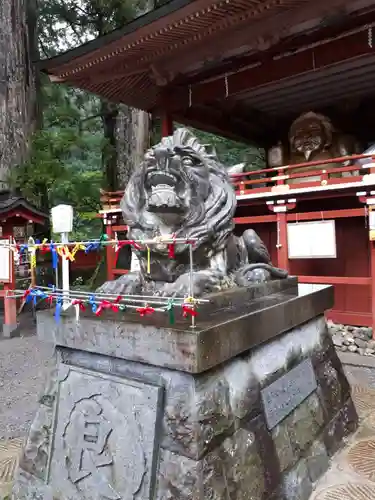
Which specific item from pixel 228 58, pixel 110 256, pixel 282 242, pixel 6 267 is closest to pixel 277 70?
pixel 228 58

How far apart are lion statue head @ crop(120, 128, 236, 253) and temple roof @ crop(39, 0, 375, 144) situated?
370cm

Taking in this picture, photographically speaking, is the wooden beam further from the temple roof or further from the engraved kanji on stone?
the engraved kanji on stone

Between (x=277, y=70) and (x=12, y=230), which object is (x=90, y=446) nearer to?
(x=12, y=230)

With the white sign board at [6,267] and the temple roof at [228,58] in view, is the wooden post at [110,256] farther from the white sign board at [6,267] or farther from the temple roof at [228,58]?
the temple roof at [228,58]

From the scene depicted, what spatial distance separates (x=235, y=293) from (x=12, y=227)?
636 centimetres

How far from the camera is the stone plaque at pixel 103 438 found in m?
1.87

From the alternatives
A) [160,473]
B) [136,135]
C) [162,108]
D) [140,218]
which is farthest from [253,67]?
[160,473]

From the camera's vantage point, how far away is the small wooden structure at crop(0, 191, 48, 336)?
6.98 m

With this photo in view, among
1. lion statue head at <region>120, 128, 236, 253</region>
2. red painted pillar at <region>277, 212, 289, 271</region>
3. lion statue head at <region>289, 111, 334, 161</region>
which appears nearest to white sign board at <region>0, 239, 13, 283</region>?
red painted pillar at <region>277, 212, 289, 271</region>

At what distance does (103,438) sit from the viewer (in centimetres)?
200

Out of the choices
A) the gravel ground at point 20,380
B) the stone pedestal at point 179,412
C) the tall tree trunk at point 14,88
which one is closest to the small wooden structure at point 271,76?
the tall tree trunk at point 14,88

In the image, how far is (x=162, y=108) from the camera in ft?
27.2

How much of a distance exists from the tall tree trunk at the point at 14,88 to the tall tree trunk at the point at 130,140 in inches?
110

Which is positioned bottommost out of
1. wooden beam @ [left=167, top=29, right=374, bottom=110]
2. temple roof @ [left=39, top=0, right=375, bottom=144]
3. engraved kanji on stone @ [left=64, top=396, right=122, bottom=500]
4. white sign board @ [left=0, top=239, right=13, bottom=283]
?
engraved kanji on stone @ [left=64, top=396, right=122, bottom=500]
